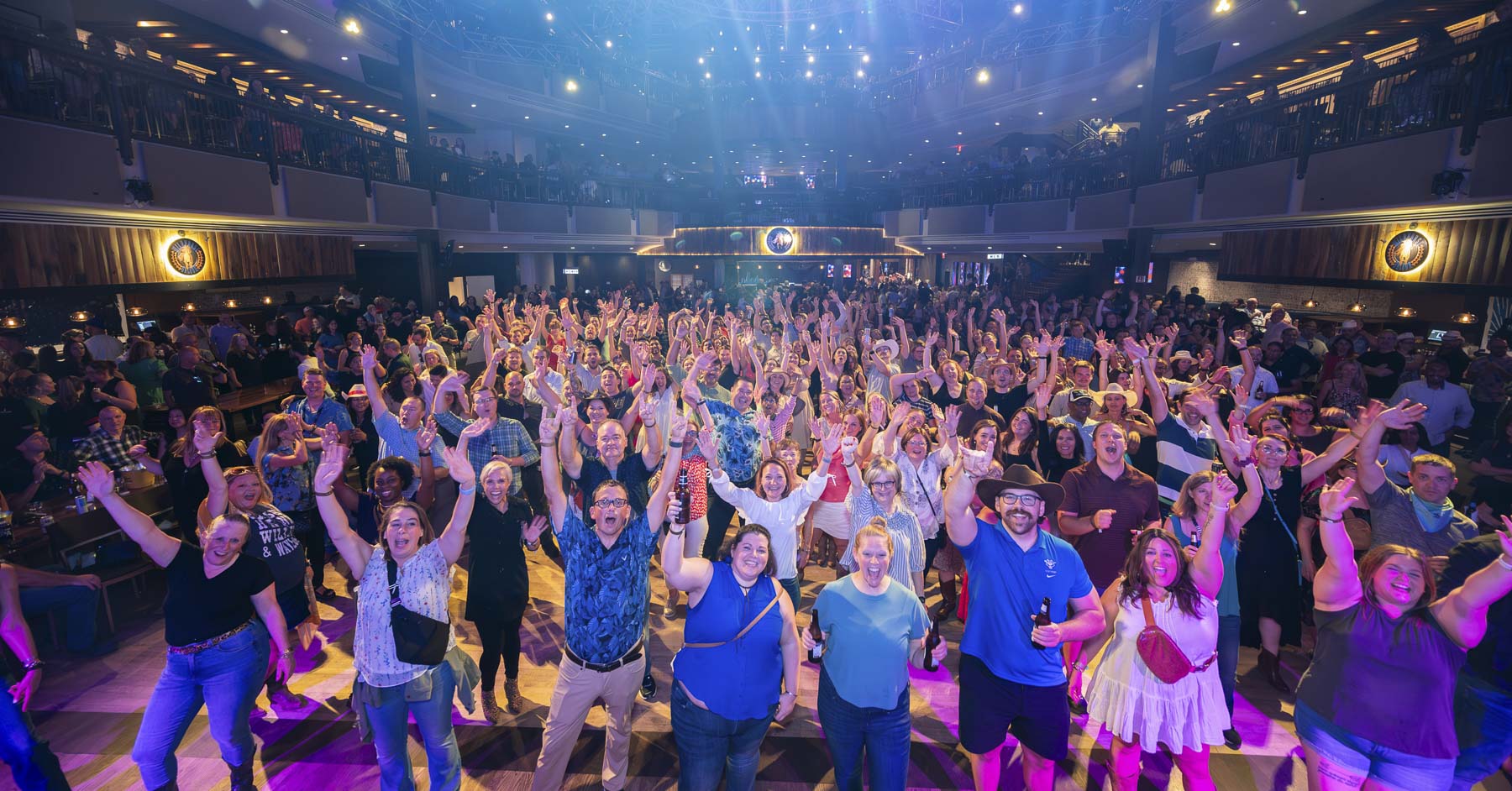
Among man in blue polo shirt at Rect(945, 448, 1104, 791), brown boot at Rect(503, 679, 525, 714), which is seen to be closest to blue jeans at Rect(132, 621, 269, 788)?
brown boot at Rect(503, 679, 525, 714)

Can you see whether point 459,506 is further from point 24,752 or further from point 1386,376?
point 1386,376

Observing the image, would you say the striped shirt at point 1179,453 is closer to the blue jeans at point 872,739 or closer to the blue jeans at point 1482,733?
the blue jeans at point 1482,733

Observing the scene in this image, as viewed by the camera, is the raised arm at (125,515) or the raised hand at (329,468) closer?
the raised arm at (125,515)

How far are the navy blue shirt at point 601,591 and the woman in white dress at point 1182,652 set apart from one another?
83.7 inches

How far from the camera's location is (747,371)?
767 centimetres

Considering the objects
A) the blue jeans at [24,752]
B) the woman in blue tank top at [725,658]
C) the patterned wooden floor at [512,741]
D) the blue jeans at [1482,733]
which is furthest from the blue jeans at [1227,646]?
the blue jeans at [24,752]

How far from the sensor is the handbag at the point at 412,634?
270 cm

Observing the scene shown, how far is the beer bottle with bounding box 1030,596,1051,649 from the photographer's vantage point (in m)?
2.64

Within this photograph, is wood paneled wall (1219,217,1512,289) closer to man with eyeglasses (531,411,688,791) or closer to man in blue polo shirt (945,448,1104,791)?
man in blue polo shirt (945,448,1104,791)

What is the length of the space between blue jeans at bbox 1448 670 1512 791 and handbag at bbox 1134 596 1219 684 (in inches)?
48.0

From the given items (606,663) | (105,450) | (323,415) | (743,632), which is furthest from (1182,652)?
(105,450)

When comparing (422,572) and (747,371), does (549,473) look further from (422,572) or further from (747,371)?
(747,371)

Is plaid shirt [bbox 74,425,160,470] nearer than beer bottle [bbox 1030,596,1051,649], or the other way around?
beer bottle [bbox 1030,596,1051,649]

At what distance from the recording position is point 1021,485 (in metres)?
2.82
